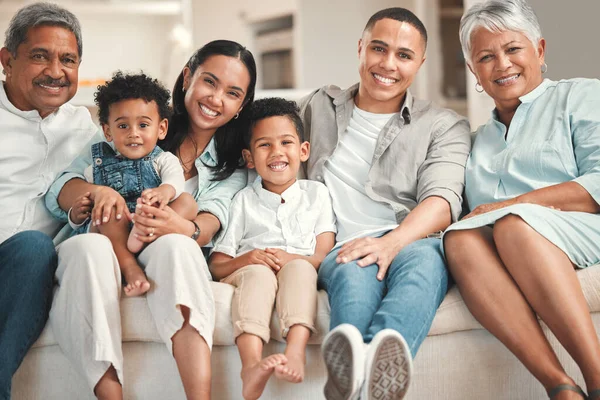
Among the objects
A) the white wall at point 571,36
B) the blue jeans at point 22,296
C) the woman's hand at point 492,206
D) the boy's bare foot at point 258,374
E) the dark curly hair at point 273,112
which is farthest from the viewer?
the white wall at point 571,36

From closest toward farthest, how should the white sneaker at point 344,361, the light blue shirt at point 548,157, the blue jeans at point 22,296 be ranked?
the white sneaker at point 344,361, the blue jeans at point 22,296, the light blue shirt at point 548,157

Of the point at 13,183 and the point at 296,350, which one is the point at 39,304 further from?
the point at 296,350

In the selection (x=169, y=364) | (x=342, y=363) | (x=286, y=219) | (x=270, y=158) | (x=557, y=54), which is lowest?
(x=169, y=364)

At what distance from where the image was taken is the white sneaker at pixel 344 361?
54.9 inches

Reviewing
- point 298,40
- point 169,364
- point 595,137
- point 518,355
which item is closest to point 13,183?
point 169,364

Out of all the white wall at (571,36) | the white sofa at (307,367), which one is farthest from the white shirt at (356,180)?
the white wall at (571,36)

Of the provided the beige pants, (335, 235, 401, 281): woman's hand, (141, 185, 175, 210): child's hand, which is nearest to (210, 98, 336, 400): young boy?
the beige pants

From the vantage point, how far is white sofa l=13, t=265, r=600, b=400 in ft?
5.56

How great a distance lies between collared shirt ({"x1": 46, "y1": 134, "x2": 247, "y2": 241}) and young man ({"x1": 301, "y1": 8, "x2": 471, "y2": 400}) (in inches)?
10.5

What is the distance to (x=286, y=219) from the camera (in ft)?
6.48

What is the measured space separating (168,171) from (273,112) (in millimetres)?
373

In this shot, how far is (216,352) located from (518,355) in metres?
0.73

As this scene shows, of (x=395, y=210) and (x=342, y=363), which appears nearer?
(x=342, y=363)

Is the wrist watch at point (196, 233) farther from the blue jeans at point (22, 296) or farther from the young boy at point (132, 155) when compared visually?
the blue jeans at point (22, 296)
